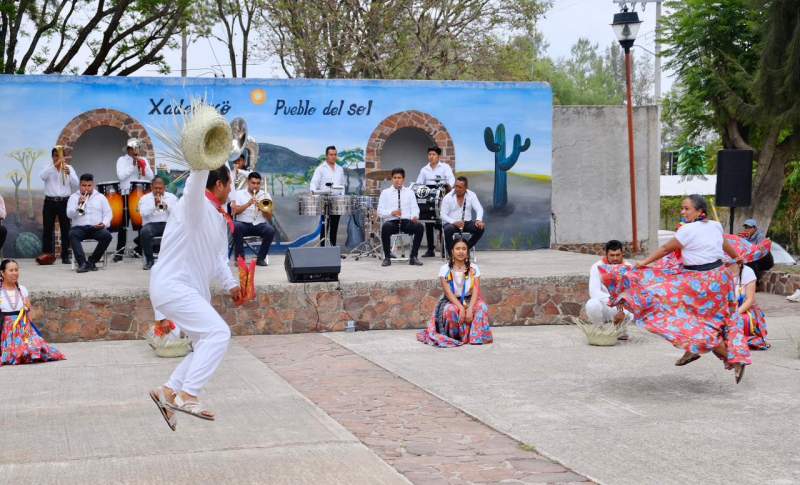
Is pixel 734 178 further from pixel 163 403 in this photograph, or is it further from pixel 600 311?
pixel 163 403

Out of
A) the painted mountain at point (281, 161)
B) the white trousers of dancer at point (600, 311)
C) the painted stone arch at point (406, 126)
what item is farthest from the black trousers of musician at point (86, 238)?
the white trousers of dancer at point (600, 311)

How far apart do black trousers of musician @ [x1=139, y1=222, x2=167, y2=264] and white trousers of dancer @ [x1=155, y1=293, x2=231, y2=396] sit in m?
7.44

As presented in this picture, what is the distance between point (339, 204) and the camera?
15867mm

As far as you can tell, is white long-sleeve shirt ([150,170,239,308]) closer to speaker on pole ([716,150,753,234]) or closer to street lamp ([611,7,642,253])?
speaker on pole ([716,150,753,234])

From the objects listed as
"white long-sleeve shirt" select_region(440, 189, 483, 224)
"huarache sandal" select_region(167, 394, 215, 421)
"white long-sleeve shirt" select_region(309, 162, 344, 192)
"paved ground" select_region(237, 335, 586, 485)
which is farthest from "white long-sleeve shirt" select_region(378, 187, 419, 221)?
"huarache sandal" select_region(167, 394, 215, 421)

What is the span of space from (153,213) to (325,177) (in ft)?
9.75

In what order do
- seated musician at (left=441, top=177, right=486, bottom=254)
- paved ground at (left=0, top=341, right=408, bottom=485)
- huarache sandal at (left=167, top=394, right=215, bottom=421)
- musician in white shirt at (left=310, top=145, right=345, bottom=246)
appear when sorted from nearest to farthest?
1. paved ground at (left=0, top=341, right=408, bottom=485)
2. huarache sandal at (left=167, top=394, right=215, bottom=421)
3. seated musician at (left=441, top=177, right=486, bottom=254)
4. musician in white shirt at (left=310, top=145, right=345, bottom=246)

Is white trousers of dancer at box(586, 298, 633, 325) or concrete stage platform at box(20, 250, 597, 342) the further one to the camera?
concrete stage platform at box(20, 250, 597, 342)

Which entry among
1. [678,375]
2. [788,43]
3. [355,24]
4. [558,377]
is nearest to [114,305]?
[558,377]

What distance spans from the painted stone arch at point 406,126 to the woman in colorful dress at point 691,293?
31.4 ft

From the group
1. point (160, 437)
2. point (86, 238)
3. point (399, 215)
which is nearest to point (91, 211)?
point (86, 238)

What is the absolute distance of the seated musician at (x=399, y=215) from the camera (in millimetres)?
15094

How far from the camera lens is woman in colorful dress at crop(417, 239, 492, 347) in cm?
1113

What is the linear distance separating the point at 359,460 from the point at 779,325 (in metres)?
8.28
